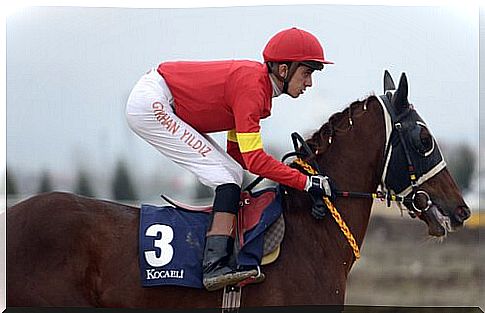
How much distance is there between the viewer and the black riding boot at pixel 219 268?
288 cm

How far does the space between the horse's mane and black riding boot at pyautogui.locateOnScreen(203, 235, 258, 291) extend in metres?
0.57

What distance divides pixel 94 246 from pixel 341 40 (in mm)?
2212

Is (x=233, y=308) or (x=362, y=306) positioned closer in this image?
(x=233, y=308)

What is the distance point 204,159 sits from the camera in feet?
10.1

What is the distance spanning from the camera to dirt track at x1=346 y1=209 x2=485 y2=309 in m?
4.66

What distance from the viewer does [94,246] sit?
2.96m

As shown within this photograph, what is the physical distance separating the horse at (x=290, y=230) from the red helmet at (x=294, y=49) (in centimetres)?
30

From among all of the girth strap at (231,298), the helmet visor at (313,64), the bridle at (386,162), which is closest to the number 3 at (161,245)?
the girth strap at (231,298)

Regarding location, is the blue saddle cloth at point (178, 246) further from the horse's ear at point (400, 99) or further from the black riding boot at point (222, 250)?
the horse's ear at point (400, 99)

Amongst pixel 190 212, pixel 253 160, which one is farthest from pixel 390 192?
pixel 190 212

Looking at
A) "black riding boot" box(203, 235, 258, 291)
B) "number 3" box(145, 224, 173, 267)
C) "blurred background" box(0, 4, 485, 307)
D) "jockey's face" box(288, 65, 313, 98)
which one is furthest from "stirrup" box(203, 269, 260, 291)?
"blurred background" box(0, 4, 485, 307)

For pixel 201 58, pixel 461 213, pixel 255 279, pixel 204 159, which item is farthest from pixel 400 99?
pixel 201 58

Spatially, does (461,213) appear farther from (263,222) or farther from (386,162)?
(263,222)

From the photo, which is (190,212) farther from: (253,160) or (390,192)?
(390,192)
